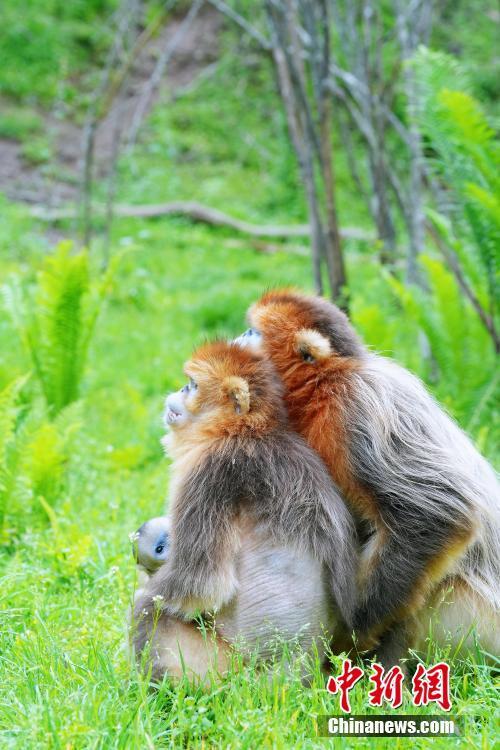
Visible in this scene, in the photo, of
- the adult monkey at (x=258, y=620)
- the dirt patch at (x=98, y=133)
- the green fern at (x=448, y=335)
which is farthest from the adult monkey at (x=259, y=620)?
the dirt patch at (x=98, y=133)

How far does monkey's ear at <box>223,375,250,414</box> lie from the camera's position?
2977 millimetres

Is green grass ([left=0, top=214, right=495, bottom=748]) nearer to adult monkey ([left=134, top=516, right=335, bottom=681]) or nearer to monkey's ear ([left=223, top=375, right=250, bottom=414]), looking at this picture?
adult monkey ([left=134, top=516, right=335, bottom=681])

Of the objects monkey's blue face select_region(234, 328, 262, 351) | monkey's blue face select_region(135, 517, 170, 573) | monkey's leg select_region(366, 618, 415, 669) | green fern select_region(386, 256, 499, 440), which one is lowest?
monkey's leg select_region(366, 618, 415, 669)

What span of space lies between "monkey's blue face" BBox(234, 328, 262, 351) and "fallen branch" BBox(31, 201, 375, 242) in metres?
8.80

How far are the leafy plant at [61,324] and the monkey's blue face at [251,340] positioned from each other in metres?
2.75

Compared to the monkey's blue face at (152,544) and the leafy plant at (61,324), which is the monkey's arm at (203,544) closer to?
the monkey's blue face at (152,544)

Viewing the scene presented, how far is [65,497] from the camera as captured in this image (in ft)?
15.9

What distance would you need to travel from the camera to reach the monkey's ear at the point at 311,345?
3.16 m

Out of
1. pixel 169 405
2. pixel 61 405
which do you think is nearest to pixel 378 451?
pixel 169 405

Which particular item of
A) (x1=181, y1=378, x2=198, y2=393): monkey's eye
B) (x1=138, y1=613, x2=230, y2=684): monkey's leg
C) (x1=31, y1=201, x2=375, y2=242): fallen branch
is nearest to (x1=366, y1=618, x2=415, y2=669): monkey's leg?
(x1=138, y1=613, x2=230, y2=684): monkey's leg

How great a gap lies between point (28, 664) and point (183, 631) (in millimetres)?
531

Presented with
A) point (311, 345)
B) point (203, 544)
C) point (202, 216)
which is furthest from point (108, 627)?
point (202, 216)

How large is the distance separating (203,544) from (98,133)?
45.3 ft

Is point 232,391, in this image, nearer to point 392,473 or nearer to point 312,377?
point 312,377
